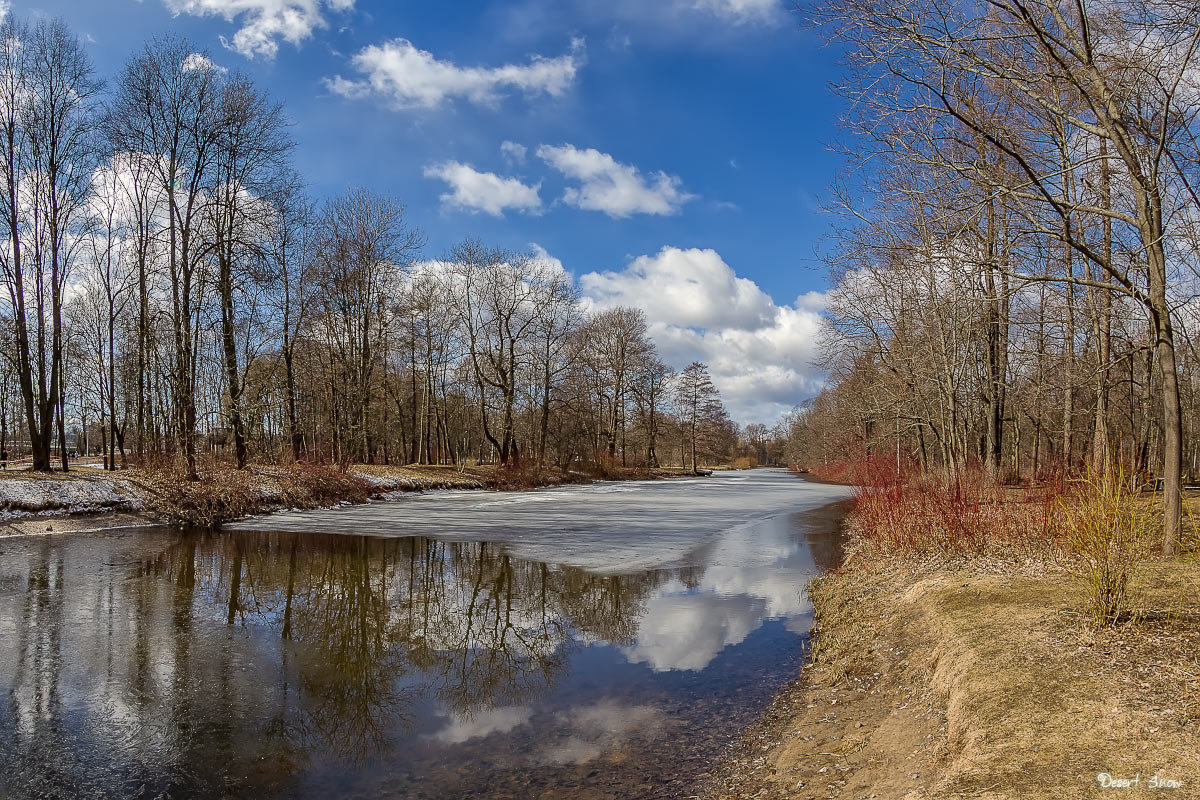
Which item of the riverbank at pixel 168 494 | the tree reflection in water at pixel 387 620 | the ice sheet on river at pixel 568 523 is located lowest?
the ice sheet on river at pixel 568 523

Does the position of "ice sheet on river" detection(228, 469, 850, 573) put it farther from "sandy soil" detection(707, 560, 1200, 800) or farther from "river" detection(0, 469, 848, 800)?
"sandy soil" detection(707, 560, 1200, 800)

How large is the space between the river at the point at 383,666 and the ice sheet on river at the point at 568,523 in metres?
0.32

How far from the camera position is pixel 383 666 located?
679 centimetres

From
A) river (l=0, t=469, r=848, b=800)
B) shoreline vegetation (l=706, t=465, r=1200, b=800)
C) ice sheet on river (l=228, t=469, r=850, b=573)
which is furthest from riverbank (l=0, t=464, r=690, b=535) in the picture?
shoreline vegetation (l=706, t=465, r=1200, b=800)

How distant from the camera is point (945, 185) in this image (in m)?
8.23

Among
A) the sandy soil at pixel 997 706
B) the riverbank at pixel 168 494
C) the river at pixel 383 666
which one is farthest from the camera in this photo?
the riverbank at pixel 168 494

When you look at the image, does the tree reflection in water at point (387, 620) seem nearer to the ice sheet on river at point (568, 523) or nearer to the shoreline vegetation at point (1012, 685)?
the ice sheet on river at point (568, 523)

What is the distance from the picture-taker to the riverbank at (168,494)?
16672mm

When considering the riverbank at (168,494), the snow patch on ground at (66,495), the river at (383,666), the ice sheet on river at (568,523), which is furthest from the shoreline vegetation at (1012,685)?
the snow patch on ground at (66,495)

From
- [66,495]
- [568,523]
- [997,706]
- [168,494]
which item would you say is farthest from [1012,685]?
[66,495]

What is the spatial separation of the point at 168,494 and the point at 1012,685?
2099cm

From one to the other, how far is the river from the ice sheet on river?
0.32 metres

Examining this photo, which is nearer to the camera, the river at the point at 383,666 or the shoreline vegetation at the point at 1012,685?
the shoreline vegetation at the point at 1012,685

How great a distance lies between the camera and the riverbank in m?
16.7
